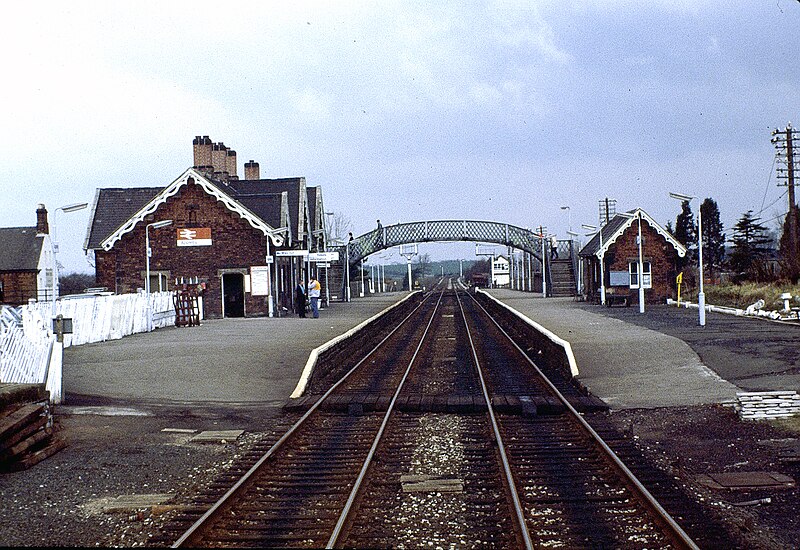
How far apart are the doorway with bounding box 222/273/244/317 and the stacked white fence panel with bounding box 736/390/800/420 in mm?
29498

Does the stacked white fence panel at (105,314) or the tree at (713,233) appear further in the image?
the tree at (713,233)

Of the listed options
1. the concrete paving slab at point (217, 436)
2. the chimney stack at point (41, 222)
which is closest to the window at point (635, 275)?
the chimney stack at point (41, 222)

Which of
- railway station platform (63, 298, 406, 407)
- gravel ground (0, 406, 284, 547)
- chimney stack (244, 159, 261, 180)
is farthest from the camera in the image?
chimney stack (244, 159, 261, 180)

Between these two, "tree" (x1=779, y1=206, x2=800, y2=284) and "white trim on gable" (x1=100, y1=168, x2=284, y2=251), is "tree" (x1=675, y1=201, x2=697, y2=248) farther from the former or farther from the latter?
"white trim on gable" (x1=100, y1=168, x2=284, y2=251)

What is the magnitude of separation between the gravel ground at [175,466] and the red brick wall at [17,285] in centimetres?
4169

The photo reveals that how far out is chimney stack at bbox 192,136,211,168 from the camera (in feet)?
143

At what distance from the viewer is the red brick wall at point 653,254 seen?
155 feet

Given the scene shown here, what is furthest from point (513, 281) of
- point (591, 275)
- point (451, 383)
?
point (451, 383)

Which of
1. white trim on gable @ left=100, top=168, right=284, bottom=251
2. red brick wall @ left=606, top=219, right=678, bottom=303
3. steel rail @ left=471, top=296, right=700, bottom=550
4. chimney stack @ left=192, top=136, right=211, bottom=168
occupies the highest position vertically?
chimney stack @ left=192, top=136, right=211, bottom=168

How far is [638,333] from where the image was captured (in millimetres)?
24391

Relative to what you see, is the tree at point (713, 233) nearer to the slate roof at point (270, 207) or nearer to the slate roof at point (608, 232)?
the slate roof at point (608, 232)

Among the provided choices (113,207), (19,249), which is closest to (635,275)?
(113,207)

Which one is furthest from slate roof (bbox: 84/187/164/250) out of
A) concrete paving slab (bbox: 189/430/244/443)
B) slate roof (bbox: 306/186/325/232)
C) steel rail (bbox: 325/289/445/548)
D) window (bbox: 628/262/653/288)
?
concrete paving slab (bbox: 189/430/244/443)

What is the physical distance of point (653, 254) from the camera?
156 ft
